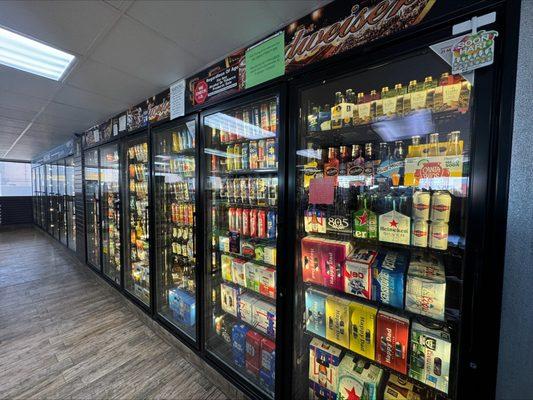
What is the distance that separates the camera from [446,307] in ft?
3.66

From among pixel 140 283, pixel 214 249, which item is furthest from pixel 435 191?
pixel 140 283

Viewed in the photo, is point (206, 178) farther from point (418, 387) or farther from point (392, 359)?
point (418, 387)

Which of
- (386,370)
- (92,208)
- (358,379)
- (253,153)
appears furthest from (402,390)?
(92,208)

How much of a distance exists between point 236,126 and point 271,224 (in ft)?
3.15

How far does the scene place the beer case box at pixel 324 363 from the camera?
1.43m

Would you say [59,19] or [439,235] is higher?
[59,19]

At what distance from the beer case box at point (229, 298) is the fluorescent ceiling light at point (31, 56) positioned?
2.35m

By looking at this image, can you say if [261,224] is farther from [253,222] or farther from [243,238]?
[243,238]

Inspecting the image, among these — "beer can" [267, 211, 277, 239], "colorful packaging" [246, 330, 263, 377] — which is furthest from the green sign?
"colorful packaging" [246, 330, 263, 377]

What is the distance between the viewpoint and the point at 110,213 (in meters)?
3.94

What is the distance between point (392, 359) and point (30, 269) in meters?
6.54

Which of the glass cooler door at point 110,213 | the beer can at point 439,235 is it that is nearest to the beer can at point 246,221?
the beer can at point 439,235

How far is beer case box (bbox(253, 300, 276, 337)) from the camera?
181 centimetres

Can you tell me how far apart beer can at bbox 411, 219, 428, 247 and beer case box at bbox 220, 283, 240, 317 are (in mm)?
1507
